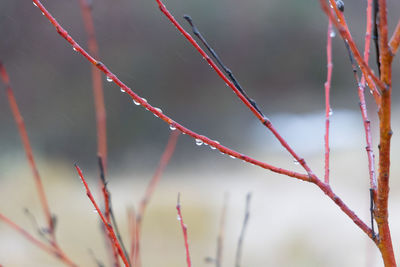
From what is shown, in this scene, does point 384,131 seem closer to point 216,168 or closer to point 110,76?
point 110,76

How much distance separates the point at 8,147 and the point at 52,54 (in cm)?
48

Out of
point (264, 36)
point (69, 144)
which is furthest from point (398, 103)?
point (69, 144)

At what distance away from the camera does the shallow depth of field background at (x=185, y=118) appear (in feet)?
5.19

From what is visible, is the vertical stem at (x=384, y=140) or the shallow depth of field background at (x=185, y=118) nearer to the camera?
the vertical stem at (x=384, y=140)

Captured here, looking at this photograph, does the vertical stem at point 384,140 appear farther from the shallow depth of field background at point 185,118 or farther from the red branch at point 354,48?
the shallow depth of field background at point 185,118

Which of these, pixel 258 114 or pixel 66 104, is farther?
pixel 66 104

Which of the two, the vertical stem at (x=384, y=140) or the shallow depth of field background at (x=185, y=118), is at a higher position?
the shallow depth of field background at (x=185, y=118)

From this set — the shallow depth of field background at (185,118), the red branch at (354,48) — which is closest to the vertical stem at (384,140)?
the red branch at (354,48)

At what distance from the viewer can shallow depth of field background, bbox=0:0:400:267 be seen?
158cm

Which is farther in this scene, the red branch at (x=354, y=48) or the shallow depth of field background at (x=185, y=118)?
the shallow depth of field background at (x=185, y=118)

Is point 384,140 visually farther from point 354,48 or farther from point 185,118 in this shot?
point 185,118

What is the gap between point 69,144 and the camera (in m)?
2.03

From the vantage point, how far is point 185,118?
2174 mm

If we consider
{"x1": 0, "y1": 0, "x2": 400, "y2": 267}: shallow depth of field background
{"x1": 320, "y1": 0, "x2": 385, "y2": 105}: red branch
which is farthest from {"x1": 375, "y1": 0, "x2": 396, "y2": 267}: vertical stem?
{"x1": 0, "y1": 0, "x2": 400, "y2": 267}: shallow depth of field background
